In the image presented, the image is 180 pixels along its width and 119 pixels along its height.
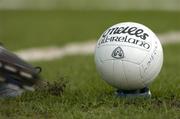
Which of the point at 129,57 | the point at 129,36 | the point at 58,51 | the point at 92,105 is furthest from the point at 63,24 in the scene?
the point at 92,105

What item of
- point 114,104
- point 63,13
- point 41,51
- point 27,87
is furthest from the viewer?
point 63,13

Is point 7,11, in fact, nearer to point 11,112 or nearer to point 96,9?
point 96,9

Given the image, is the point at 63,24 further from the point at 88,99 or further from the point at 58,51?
the point at 88,99

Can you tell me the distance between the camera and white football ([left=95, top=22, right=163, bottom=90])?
28.7 ft

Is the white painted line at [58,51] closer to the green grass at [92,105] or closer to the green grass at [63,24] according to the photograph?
the green grass at [63,24]

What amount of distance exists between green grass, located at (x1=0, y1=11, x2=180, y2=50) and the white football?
16725 millimetres

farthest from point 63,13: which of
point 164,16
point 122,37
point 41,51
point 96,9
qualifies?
point 122,37

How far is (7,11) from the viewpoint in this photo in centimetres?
3847

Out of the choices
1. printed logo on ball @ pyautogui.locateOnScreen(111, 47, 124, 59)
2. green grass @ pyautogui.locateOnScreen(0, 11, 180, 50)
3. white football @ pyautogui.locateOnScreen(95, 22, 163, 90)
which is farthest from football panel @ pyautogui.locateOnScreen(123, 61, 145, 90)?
green grass @ pyautogui.locateOnScreen(0, 11, 180, 50)

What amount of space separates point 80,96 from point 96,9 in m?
31.9

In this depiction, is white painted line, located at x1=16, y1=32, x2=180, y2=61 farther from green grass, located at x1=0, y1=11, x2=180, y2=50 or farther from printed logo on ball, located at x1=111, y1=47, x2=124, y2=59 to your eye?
printed logo on ball, located at x1=111, y1=47, x2=124, y2=59

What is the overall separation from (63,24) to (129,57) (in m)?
24.8

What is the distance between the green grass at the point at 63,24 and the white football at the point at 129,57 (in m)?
16.7

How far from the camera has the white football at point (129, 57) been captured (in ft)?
28.7
